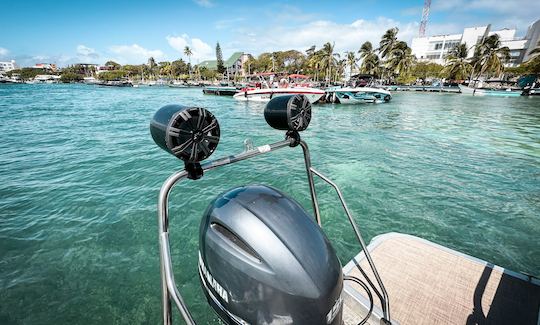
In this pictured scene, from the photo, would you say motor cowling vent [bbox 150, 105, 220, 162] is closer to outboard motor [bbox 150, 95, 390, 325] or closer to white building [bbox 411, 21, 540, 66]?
outboard motor [bbox 150, 95, 390, 325]

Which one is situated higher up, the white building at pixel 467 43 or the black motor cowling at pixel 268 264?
the white building at pixel 467 43

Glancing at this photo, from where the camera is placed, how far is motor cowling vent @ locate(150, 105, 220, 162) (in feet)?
3.49

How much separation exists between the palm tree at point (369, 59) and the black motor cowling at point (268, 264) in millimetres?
69764

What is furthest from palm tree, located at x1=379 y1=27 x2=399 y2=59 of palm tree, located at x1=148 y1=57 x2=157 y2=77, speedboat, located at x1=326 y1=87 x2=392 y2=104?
palm tree, located at x1=148 y1=57 x2=157 y2=77

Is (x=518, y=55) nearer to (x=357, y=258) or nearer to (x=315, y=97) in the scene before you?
(x=315, y=97)

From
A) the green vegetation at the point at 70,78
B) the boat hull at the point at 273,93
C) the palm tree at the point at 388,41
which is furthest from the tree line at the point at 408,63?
the green vegetation at the point at 70,78

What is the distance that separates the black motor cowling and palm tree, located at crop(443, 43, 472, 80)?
7363 cm

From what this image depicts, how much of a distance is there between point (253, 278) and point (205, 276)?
1.40 feet

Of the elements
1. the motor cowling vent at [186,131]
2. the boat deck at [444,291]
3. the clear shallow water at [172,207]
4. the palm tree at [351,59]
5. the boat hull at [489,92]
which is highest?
the palm tree at [351,59]

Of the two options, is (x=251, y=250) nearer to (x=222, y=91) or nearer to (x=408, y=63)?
(x=222, y=91)

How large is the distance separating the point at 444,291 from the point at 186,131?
2.70 metres

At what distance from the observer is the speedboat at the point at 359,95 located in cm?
2705

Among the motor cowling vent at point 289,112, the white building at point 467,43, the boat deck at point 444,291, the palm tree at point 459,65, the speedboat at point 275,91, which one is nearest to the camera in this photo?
the motor cowling vent at point 289,112

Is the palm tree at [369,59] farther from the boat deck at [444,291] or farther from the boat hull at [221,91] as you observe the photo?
the boat deck at [444,291]
